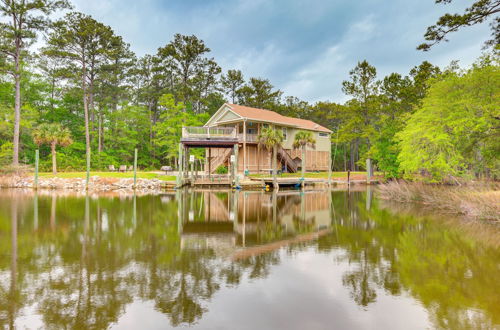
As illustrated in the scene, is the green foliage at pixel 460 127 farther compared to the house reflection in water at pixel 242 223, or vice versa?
the green foliage at pixel 460 127

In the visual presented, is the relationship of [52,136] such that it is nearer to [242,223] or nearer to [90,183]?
[90,183]

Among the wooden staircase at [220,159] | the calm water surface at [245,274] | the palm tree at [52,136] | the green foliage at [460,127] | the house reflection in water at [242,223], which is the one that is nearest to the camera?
the calm water surface at [245,274]

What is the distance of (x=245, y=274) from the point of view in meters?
7.82

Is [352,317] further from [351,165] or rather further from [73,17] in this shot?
[351,165]

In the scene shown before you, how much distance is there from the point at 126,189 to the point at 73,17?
24.8m

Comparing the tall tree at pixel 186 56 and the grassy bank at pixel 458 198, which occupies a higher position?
the tall tree at pixel 186 56

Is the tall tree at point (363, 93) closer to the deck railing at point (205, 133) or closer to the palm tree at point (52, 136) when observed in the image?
the deck railing at point (205, 133)

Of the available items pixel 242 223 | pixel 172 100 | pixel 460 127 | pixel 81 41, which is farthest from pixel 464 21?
pixel 81 41

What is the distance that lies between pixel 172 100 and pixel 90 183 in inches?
622

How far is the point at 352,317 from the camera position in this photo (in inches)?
221

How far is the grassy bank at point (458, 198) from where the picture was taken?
49.7ft

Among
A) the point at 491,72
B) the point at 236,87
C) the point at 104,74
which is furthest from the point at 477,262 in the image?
the point at 236,87

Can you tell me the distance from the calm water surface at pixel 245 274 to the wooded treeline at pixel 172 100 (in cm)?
834

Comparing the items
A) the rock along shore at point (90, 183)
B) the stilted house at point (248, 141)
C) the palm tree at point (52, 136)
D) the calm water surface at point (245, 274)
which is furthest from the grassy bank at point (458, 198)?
the palm tree at point (52, 136)
